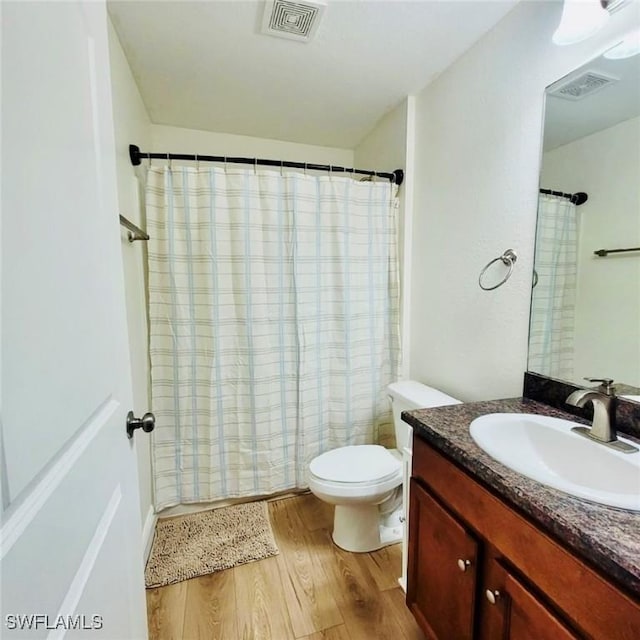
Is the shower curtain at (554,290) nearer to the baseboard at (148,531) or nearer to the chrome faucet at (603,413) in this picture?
the chrome faucet at (603,413)

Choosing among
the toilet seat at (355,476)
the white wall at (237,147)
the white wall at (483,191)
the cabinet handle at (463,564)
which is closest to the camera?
the cabinet handle at (463,564)

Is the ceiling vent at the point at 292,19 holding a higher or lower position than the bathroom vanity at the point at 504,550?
higher

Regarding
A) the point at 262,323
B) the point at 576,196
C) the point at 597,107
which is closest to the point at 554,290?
the point at 576,196

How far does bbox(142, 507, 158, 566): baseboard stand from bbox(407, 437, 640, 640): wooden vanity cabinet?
A: 3.94 feet

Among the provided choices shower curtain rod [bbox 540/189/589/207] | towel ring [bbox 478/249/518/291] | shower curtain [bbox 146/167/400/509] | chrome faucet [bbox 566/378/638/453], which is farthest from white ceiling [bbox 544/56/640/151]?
shower curtain [bbox 146/167/400/509]

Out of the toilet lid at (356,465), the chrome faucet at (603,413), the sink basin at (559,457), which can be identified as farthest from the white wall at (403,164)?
the chrome faucet at (603,413)

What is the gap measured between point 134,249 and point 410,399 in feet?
4.89

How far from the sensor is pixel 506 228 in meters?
1.36

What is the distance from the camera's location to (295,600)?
1379mm

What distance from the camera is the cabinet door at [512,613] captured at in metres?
0.65

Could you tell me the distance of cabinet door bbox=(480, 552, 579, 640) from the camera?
2.14 feet

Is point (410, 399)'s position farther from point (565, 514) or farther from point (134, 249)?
point (134, 249)

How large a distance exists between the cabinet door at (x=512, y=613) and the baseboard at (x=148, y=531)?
4.70 feet

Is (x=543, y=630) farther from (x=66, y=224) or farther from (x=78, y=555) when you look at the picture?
(x=66, y=224)
